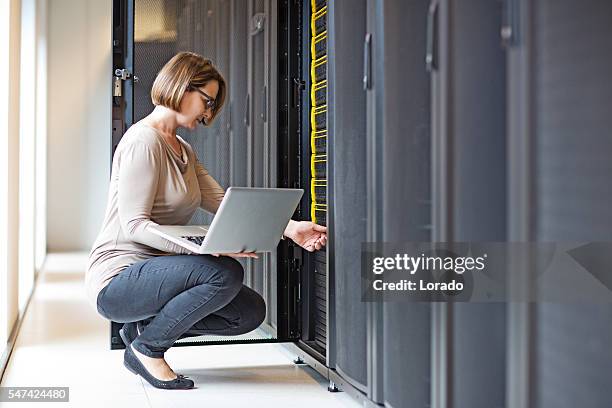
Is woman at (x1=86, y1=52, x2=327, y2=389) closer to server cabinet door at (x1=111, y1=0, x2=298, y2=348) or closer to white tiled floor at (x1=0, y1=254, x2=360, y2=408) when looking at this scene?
white tiled floor at (x1=0, y1=254, x2=360, y2=408)

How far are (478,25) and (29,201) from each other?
15.6 ft

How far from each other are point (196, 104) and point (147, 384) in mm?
1014

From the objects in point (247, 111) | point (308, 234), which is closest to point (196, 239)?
point (308, 234)

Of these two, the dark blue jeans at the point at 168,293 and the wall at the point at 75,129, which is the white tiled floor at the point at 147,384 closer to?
the dark blue jeans at the point at 168,293

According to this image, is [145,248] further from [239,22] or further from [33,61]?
[33,61]

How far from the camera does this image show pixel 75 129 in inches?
383

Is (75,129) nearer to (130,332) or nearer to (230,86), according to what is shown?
(230,86)

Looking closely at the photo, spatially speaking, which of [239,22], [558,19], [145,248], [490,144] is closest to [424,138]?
[490,144]

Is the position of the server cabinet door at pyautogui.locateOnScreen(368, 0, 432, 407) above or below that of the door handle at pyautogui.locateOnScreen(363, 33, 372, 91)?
below

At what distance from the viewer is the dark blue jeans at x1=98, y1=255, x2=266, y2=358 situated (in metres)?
2.87

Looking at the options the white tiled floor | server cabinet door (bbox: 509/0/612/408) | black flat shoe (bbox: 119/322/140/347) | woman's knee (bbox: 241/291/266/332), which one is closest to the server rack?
server cabinet door (bbox: 509/0/612/408)

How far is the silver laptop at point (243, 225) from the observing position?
2621mm

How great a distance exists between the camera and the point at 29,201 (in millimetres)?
5930

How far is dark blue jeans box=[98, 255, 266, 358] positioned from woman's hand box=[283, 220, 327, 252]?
0.26 metres
